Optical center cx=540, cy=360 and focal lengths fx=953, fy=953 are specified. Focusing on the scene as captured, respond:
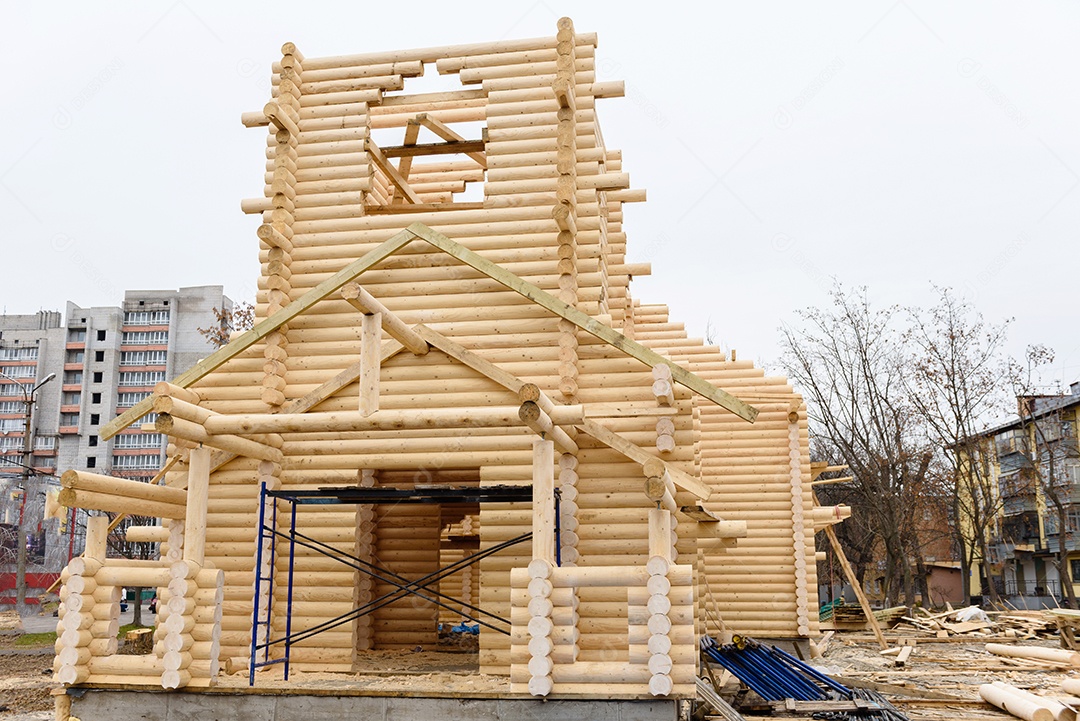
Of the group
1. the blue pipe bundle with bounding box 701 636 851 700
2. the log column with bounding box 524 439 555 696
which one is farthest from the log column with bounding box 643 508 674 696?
the blue pipe bundle with bounding box 701 636 851 700

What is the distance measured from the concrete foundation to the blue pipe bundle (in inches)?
167

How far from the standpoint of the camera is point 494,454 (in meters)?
12.5

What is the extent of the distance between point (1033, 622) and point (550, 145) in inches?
823

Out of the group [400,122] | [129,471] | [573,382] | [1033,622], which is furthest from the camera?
[129,471]

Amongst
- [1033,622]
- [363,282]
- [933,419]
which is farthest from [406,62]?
[933,419]

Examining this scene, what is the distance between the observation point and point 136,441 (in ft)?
265

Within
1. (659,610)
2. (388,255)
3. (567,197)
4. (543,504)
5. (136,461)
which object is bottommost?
(659,610)

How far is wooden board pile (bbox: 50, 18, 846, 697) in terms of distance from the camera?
985cm

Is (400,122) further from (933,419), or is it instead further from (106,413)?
(106,413)

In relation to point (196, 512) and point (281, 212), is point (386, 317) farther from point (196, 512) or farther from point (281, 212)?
point (281, 212)

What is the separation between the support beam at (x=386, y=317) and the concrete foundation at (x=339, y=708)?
4.06 meters

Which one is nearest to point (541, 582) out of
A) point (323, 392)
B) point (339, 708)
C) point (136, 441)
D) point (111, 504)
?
point (339, 708)

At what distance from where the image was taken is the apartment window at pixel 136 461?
8000 centimetres

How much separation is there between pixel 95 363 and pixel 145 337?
570 centimetres
